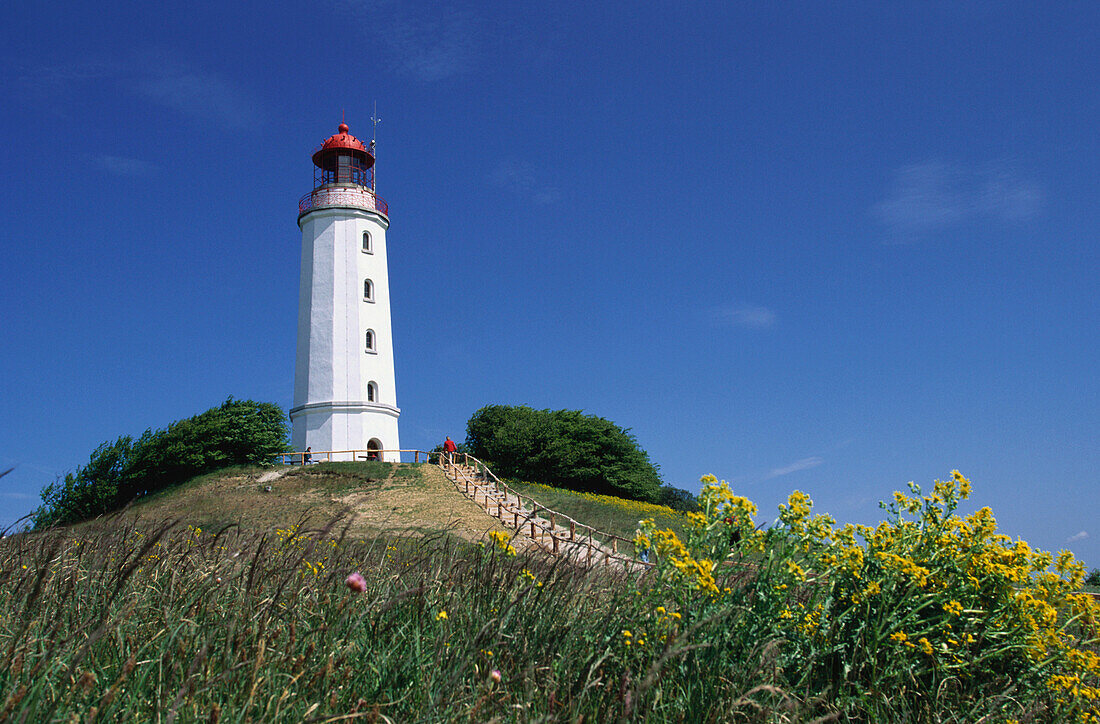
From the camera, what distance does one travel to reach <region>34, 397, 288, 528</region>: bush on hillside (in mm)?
36594

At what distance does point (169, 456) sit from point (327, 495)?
9.52 metres

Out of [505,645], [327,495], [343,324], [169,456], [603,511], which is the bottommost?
[505,645]

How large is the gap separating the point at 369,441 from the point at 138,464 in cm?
1100

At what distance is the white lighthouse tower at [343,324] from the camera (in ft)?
A: 128

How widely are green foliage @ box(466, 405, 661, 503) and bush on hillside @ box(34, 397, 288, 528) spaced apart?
1584cm

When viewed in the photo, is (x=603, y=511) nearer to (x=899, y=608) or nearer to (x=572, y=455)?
(x=572, y=455)

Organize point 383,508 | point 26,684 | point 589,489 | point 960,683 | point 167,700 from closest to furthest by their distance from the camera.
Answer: point 26,684 → point 167,700 → point 960,683 → point 383,508 → point 589,489

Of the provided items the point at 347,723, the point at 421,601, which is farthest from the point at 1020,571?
the point at 347,723

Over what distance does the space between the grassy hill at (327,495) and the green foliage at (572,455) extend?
12.1 meters

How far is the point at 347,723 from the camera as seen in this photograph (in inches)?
140

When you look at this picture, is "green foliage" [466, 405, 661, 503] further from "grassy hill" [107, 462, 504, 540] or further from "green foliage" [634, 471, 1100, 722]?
"green foliage" [634, 471, 1100, 722]

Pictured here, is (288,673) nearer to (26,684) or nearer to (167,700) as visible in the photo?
(167,700)

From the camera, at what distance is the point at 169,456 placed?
1457 inches

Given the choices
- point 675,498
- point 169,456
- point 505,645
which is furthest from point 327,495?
point 505,645
